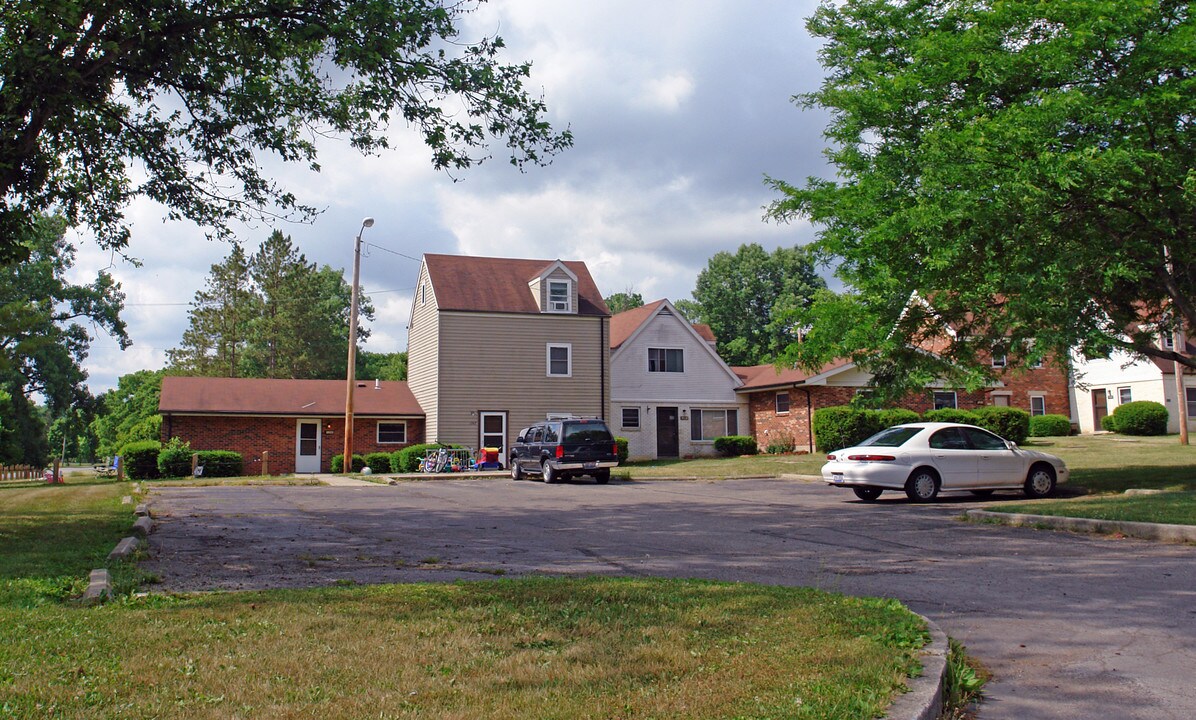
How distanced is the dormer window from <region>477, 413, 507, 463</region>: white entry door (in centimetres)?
498

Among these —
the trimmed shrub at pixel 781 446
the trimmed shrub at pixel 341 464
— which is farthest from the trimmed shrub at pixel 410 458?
the trimmed shrub at pixel 781 446

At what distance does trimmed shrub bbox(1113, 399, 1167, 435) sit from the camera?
40.2 metres

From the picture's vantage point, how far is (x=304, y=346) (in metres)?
63.9

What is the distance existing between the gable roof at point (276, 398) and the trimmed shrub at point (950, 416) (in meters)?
20.8

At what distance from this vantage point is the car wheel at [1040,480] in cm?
1783

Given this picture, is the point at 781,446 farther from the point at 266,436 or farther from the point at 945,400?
the point at 266,436

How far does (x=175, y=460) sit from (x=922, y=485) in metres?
25.8

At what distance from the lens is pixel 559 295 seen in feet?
122

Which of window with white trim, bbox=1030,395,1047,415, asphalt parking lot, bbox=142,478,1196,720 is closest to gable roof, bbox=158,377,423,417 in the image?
asphalt parking lot, bbox=142,478,1196,720

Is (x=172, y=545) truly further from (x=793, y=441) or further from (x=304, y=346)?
(x=304, y=346)

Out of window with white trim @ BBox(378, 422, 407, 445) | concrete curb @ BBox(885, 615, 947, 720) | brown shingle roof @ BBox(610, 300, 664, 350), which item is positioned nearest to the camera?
concrete curb @ BBox(885, 615, 947, 720)

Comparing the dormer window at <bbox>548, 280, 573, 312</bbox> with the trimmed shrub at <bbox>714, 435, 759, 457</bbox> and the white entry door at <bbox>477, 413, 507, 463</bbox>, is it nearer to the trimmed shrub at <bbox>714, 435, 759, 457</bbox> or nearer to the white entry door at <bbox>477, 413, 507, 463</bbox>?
the white entry door at <bbox>477, 413, 507, 463</bbox>

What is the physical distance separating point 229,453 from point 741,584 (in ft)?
97.6

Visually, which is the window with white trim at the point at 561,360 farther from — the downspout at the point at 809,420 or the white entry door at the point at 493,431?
the downspout at the point at 809,420
